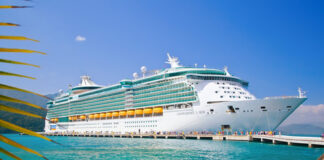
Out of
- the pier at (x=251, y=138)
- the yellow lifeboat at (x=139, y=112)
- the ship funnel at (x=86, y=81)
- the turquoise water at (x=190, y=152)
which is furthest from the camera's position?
the ship funnel at (x=86, y=81)

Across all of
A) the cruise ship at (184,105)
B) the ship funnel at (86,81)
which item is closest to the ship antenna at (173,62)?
the cruise ship at (184,105)

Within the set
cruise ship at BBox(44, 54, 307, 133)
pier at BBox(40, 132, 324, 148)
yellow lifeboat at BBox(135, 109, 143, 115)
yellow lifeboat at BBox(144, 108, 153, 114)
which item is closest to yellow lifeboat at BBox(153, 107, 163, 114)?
cruise ship at BBox(44, 54, 307, 133)

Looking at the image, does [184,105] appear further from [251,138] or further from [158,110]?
[251,138]

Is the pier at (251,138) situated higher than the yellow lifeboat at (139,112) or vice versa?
the yellow lifeboat at (139,112)

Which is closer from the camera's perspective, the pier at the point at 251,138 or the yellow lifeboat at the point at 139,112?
the pier at the point at 251,138

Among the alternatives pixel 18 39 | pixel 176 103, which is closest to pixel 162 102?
pixel 176 103

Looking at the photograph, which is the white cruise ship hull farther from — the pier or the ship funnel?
the ship funnel

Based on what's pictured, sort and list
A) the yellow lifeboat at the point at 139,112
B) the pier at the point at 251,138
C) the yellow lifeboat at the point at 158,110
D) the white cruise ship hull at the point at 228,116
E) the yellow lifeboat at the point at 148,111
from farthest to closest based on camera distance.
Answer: the yellow lifeboat at the point at 139,112, the yellow lifeboat at the point at 148,111, the yellow lifeboat at the point at 158,110, the white cruise ship hull at the point at 228,116, the pier at the point at 251,138

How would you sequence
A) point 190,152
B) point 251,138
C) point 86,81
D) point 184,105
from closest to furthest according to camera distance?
1. point 190,152
2. point 251,138
3. point 184,105
4. point 86,81

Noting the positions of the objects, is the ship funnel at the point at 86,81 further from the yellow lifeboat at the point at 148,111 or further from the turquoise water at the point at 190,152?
the turquoise water at the point at 190,152

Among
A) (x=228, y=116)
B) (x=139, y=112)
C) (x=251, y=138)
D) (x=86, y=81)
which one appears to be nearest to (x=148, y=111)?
(x=139, y=112)
